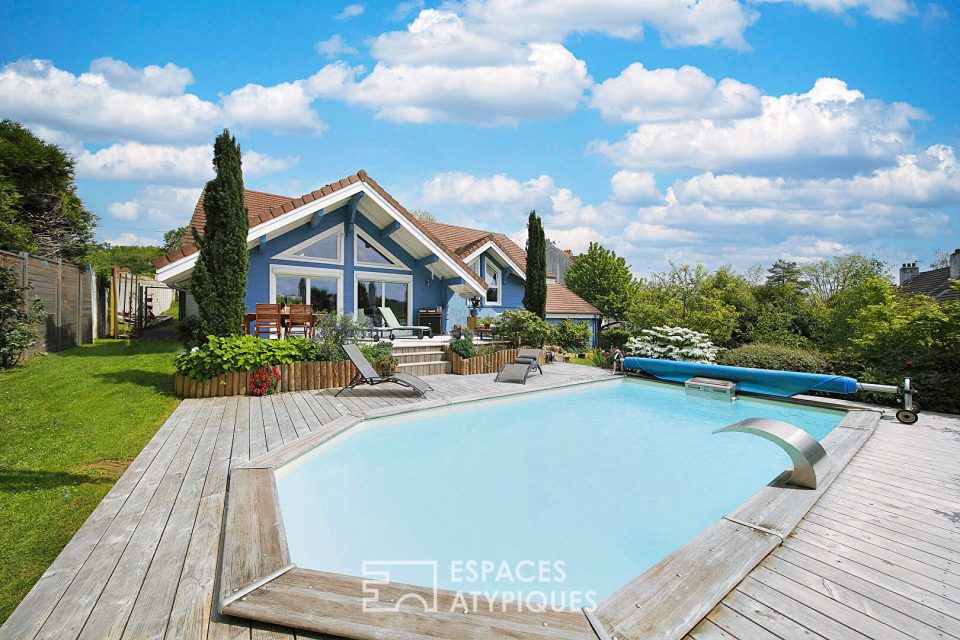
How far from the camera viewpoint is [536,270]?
60.7ft

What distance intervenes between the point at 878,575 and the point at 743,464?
368 centimetres

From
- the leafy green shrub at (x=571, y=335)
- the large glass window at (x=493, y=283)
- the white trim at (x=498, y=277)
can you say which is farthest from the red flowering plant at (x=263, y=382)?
the large glass window at (x=493, y=283)

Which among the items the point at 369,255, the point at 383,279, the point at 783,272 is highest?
the point at 783,272

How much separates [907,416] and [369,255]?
A: 13.7 metres

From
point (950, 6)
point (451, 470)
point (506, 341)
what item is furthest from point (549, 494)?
point (950, 6)

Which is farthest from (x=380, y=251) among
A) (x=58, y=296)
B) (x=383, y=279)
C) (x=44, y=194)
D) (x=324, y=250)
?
(x=44, y=194)

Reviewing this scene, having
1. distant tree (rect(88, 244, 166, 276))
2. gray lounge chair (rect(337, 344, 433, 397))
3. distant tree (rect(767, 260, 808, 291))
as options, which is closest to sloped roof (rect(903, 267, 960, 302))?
gray lounge chair (rect(337, 344, 433, 397))

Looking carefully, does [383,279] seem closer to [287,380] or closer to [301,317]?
[301,317]

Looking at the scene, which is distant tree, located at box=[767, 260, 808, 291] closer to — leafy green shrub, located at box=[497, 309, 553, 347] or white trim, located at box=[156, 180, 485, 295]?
leafy green shrub, located at box=[497, 309, 553, 347]

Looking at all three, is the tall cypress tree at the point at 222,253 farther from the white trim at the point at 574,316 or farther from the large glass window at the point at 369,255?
the white trim at the point at 574,316

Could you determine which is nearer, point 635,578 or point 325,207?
point 635,578

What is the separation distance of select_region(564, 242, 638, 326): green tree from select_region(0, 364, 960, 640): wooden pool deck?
27.7m

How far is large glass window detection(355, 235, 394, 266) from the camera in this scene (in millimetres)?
14820

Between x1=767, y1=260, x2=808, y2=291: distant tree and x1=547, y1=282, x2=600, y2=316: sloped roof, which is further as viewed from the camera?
x1=767, y1=260, x2=808, y2=291: distant tree
